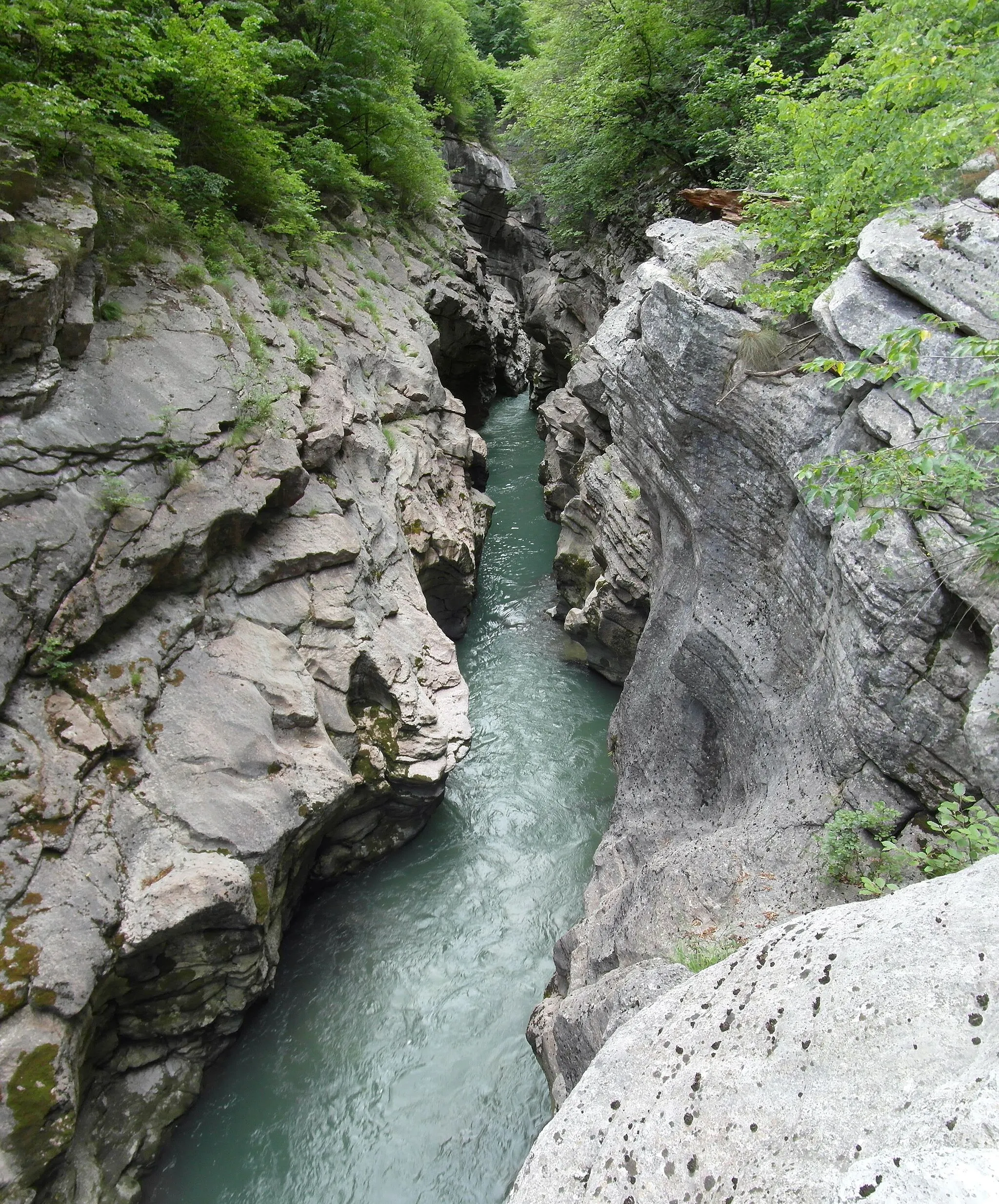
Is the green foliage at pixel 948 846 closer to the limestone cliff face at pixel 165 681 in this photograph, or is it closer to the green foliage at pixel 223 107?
the limestone cliff face at pixel 165 681

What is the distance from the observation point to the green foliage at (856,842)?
5145 millimetres

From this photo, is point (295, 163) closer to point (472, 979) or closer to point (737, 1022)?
point (472, 979)

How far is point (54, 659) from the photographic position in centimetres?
686

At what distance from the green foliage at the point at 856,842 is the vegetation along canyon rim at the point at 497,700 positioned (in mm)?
34

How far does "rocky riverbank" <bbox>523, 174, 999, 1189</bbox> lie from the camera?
8.71ft

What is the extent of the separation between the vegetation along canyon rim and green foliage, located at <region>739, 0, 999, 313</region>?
0.06 meters

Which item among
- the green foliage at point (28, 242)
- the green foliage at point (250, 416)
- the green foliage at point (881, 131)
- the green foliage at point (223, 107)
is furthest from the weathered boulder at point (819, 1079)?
the green foliage at point (223, 107)

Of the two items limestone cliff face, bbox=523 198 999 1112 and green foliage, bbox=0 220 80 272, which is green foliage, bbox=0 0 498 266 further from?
limestone cliff face, bbox=523 198 999 1112

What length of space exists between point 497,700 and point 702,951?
8093 millimetres

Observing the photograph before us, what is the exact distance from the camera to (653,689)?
9531 mm

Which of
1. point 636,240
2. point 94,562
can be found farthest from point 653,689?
point 636,240

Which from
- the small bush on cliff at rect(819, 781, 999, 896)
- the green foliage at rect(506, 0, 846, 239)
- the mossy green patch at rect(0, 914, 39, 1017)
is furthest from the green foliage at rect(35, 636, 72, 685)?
the green foliage at rect(506, 0, 846, 239)

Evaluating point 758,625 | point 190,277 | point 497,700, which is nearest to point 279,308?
point 190,277

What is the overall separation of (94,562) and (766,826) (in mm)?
7580
